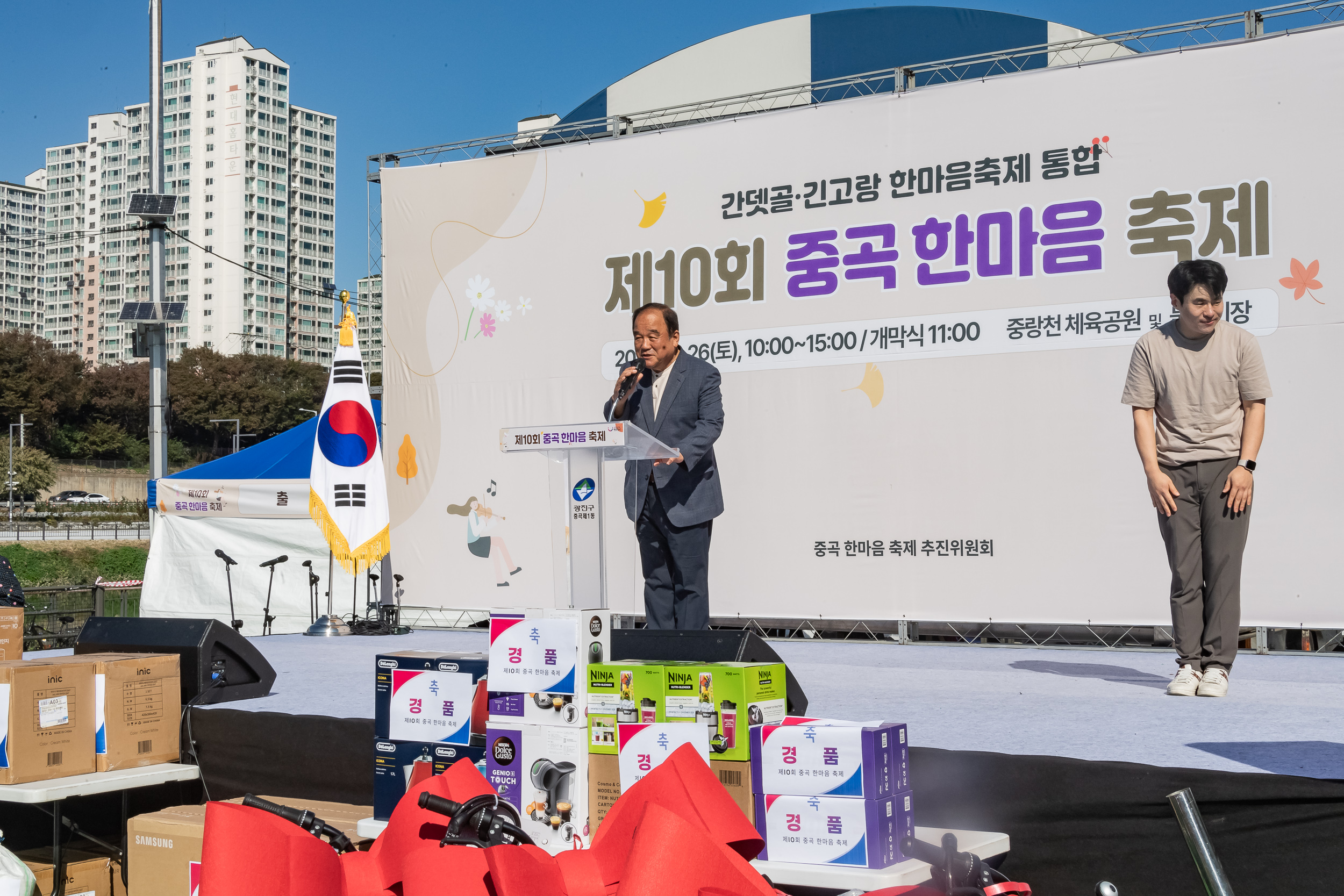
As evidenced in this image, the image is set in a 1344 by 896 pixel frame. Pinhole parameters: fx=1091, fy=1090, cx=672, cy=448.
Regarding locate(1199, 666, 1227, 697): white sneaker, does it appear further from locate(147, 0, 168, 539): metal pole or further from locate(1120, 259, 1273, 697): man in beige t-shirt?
locate(147, 0, 168, 539): metal pole

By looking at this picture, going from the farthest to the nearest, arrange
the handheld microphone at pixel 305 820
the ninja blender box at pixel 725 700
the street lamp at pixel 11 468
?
1. the street lamp at pixel 11 468
2. the ninja blender box at pixel 725 700
3. the handheld microphone at pixel 305 820

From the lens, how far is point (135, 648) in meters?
3.32

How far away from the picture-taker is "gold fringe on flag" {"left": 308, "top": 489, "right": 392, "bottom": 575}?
20.6 ft

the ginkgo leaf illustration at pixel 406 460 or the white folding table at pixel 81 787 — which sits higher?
the ginkgo leaf illustration at pixel 406 460

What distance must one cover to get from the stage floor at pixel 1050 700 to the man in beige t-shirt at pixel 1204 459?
0.57 feet

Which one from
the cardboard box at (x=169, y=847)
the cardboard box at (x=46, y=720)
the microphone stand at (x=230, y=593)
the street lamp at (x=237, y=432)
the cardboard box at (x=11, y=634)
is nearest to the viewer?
the cardboard box at (x=169, y=847)

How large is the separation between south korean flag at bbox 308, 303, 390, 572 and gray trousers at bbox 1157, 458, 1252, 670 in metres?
4.50

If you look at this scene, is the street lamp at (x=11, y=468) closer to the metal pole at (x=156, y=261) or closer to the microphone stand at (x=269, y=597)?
the metal pole at (x=156, y=261)

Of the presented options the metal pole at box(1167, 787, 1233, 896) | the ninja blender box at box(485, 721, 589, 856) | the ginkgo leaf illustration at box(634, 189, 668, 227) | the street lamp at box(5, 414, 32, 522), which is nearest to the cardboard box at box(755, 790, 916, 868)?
the ninja blender box at box(485, 721, 589, 856)

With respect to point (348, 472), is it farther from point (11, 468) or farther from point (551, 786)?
point (11, 468)

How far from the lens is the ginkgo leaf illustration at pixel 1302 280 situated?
458 centimetres

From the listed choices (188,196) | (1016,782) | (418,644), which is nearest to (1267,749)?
(1016,782)

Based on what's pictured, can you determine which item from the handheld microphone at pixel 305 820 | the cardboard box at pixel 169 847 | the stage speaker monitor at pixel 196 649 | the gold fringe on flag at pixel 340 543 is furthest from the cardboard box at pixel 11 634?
the gold fringe on flag at pixel 340 543

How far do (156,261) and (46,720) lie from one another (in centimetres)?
626
